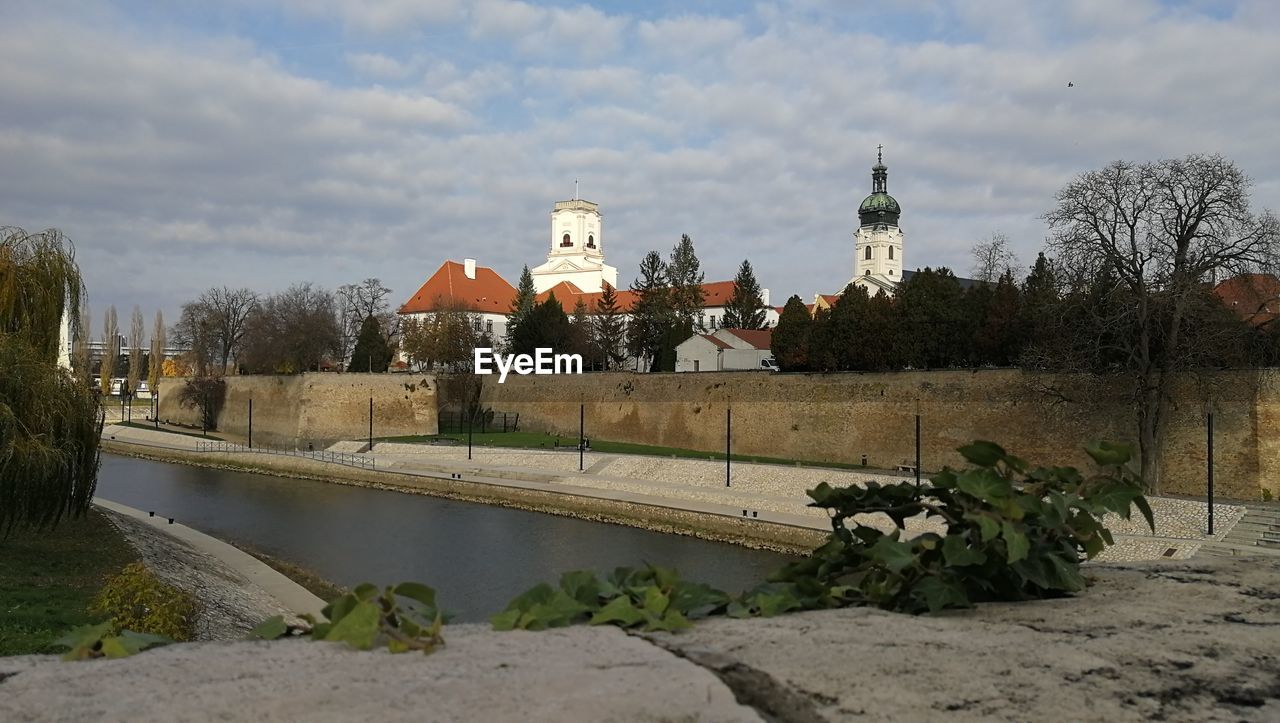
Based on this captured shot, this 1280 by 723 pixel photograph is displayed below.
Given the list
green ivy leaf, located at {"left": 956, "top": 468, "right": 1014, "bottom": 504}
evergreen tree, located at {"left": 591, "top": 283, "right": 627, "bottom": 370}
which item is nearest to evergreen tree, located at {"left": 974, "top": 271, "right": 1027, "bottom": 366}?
green ivy leaf, located at {"left": 956, "top": 468, "right": 1014, "bottom": 504}

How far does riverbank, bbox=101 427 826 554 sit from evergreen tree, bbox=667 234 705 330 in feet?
82.9

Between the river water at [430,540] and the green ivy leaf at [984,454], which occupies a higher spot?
the green ivy leaf at [984,454]

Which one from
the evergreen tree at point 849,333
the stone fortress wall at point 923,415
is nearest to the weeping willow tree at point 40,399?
the stone fortress wall at point 923,415

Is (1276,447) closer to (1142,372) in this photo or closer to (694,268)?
(1142,372)

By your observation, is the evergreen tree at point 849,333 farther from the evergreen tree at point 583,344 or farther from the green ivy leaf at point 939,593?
the green ivy leaf at point 939,593

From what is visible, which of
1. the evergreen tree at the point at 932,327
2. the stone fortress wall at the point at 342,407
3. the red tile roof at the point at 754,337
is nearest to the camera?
the evergreen tree at the point at 932,327

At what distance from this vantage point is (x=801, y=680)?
1804 millimetres

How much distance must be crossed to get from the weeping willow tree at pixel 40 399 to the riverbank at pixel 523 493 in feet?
43.2

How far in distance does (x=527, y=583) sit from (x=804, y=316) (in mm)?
22403

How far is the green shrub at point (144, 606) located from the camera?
9594 mm

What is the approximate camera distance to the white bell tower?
276ft

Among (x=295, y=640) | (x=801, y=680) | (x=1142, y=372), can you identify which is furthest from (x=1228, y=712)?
(x=1142, y=372)

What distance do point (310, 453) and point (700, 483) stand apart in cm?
2229

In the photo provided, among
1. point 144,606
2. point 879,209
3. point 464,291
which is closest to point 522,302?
point 464,291
